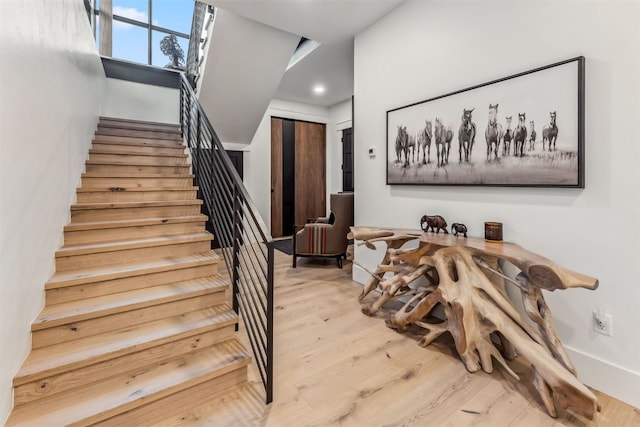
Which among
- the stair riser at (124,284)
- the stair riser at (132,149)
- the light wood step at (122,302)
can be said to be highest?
the stair riser at (132,149)

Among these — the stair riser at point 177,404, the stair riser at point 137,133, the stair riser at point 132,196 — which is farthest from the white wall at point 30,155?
the stair riser at point 137,133

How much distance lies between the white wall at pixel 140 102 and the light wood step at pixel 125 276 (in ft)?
10.4

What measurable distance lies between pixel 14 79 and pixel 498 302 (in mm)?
2613

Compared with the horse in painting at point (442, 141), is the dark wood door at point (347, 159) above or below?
above

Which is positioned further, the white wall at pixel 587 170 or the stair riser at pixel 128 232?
the stair riser at pixel 128 232

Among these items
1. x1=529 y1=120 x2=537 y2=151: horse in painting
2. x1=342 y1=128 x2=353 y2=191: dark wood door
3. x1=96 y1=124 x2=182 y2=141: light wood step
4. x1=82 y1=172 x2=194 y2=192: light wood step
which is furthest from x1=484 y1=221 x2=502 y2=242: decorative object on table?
x1=342 y1=128 x2=353 y2=191: dark wood door

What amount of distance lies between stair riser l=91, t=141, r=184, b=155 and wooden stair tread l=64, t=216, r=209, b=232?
1.14 metres

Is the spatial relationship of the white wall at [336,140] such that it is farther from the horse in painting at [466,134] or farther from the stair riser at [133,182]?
the horse in painting at [466,134]

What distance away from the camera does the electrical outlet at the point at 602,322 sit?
5.29 ft

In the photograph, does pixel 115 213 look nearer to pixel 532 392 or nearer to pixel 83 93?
pixel 83 93

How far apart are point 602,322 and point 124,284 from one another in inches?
110

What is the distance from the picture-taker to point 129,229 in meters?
2.23

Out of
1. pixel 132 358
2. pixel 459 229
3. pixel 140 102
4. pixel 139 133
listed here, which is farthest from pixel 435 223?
pixel 140 102

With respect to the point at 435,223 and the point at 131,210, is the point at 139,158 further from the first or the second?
the point at 435,223
